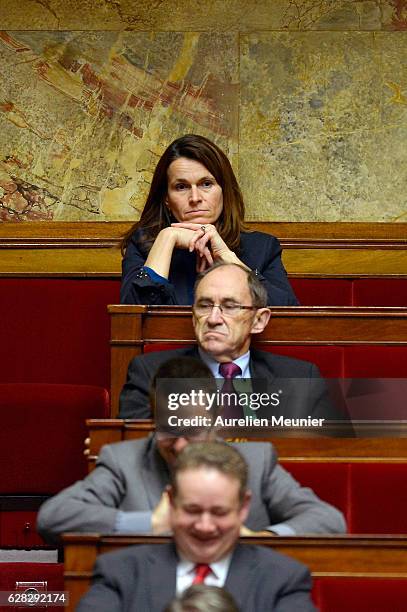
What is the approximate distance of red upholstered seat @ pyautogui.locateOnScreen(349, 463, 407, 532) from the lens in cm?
130

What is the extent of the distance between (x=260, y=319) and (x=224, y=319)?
6 cm

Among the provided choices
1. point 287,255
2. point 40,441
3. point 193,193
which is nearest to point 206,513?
point 40,441

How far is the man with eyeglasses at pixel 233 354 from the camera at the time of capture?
137 cm

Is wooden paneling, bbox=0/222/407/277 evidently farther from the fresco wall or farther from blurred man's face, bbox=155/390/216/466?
blurred man's face, bbox=155/390/216/466

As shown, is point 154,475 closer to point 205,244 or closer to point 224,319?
point 224,319

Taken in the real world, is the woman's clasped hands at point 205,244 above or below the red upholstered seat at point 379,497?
above

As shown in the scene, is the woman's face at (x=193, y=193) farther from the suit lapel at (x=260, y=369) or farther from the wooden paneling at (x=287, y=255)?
the wooden paneling at (x=287, y=255)

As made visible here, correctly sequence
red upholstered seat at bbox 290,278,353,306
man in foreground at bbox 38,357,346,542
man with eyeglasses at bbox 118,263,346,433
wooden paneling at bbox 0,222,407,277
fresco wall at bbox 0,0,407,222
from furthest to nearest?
fresco wall at bbox 0,0,407,222, wooden paneling at bbox 0,222,407,277, red upholstered seat at bbox 290,278,353,306, man with eyeglasses at bbox 118,263,346,433, man in foreground at bbox 38,357,346,542

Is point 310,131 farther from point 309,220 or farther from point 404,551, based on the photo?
point 404,551

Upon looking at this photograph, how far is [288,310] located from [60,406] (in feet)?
1.01

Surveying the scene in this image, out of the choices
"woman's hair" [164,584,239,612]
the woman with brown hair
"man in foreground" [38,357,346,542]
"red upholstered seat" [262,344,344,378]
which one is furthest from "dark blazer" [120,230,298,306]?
"woman's hair" [164,584,239,612]

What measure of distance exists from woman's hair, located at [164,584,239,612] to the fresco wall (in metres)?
1.40

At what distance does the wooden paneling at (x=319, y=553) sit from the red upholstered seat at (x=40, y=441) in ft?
1.67

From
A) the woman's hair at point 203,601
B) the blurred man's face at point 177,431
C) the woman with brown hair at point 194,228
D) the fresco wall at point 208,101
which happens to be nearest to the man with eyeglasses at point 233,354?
the blurred man's face at point 177,431
